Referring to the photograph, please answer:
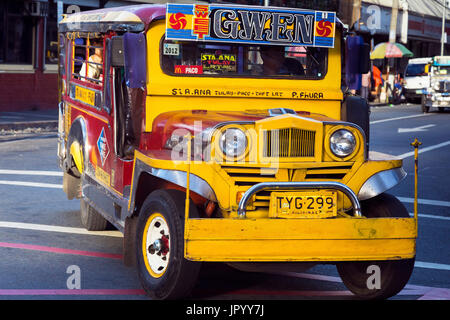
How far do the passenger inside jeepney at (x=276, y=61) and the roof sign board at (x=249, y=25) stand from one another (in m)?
0.11

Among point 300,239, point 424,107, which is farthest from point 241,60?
point 424,107

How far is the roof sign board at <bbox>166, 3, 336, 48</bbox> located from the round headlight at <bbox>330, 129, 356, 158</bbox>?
1.34 metres

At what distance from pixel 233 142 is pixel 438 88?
1252 inches

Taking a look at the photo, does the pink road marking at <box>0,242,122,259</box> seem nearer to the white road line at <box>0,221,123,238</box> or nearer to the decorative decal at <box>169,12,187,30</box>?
the white road line at <box>0,221,123,238</box>

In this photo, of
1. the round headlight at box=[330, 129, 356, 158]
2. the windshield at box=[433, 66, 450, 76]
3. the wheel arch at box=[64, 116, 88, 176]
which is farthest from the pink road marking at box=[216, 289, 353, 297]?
the windshield at box=[433, 66, 450, 76]

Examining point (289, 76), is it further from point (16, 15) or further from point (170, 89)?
point (16, 15)

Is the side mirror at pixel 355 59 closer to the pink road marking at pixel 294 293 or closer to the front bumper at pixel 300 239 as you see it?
the pink road marking at pixel 294 293

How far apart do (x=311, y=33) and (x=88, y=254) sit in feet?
9.15

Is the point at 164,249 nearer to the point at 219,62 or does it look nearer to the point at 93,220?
the point at 219,62

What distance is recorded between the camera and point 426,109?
3781cm

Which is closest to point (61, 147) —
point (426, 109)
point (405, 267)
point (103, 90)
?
point (103, 90)

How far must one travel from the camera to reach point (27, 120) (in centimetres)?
2536

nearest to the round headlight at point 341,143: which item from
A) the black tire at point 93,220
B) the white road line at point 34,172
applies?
the black tire at point 93,220

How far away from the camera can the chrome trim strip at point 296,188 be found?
636cm
